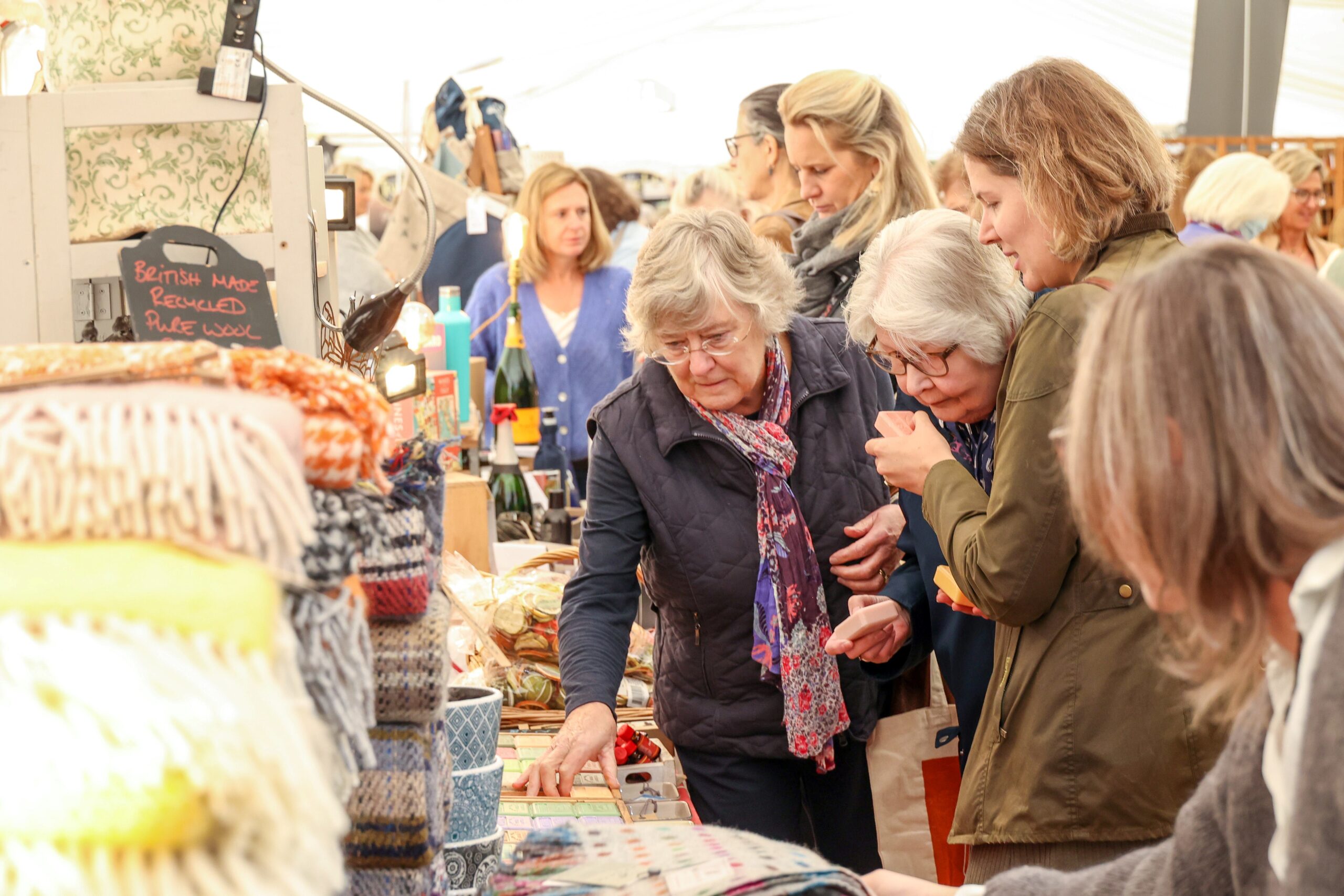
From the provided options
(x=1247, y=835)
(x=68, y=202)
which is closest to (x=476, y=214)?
(x=68, y=202)

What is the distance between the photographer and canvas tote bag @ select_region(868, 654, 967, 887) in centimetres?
194

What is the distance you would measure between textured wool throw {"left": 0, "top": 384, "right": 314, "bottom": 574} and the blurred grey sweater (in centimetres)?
60

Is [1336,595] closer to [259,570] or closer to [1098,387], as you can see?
[1098,387]

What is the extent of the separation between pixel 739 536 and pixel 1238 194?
3616 millimetres

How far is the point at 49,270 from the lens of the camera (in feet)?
4.51

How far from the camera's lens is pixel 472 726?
126 cm

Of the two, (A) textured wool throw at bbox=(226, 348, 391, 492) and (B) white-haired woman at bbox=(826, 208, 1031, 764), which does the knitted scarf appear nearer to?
(B) white-haired woman at bbox=(826, 208, 1031, 764)

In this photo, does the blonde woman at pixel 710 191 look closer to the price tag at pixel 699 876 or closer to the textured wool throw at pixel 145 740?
the price tag at pixel 699 876

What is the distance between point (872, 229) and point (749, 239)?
2.95 feet

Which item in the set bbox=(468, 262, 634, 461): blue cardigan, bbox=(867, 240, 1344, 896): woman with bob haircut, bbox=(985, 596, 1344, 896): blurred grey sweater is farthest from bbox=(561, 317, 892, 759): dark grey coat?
bbox=(468, 262, 634, 461): blue cardigan

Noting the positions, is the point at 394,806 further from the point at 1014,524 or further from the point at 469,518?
the point at 469,518

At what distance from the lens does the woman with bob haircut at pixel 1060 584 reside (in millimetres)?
1476

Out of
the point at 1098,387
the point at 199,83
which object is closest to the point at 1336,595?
the point at 1098,387

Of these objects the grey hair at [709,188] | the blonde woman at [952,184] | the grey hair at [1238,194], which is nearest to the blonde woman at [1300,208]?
the grey hair at [1238,194]
